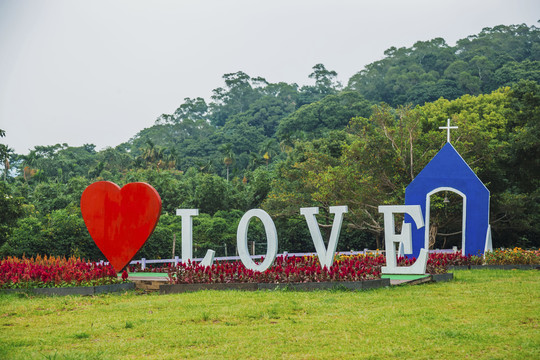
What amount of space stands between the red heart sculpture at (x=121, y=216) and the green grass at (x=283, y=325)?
2250mm

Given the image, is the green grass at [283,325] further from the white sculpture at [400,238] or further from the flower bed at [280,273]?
the white sculpture at [400,238]

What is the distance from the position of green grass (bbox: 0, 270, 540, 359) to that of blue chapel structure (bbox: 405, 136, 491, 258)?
6297 mm

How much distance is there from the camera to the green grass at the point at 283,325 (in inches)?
275

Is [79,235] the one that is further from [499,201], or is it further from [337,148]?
[499,201]

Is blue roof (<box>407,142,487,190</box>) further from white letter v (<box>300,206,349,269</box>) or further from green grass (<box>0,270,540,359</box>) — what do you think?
green grass (<box>0,270,540,359</box>)

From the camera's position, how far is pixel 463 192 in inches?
725

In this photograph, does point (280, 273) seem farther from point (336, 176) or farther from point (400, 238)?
point (336, 176)

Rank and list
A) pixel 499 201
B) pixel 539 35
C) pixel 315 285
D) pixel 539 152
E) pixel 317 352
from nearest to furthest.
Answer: pixel 317 352 < pixel 315 285 < pixel 539 152 < pixel 499 201 < pixel 539 35

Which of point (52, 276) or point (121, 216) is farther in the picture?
point (121, 216)

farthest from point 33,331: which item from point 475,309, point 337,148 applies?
point 337,148

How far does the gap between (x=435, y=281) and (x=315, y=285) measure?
10.8 ft

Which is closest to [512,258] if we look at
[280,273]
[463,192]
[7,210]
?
[463,192]

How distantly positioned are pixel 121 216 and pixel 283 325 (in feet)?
23.4

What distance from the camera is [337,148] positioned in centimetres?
3173
